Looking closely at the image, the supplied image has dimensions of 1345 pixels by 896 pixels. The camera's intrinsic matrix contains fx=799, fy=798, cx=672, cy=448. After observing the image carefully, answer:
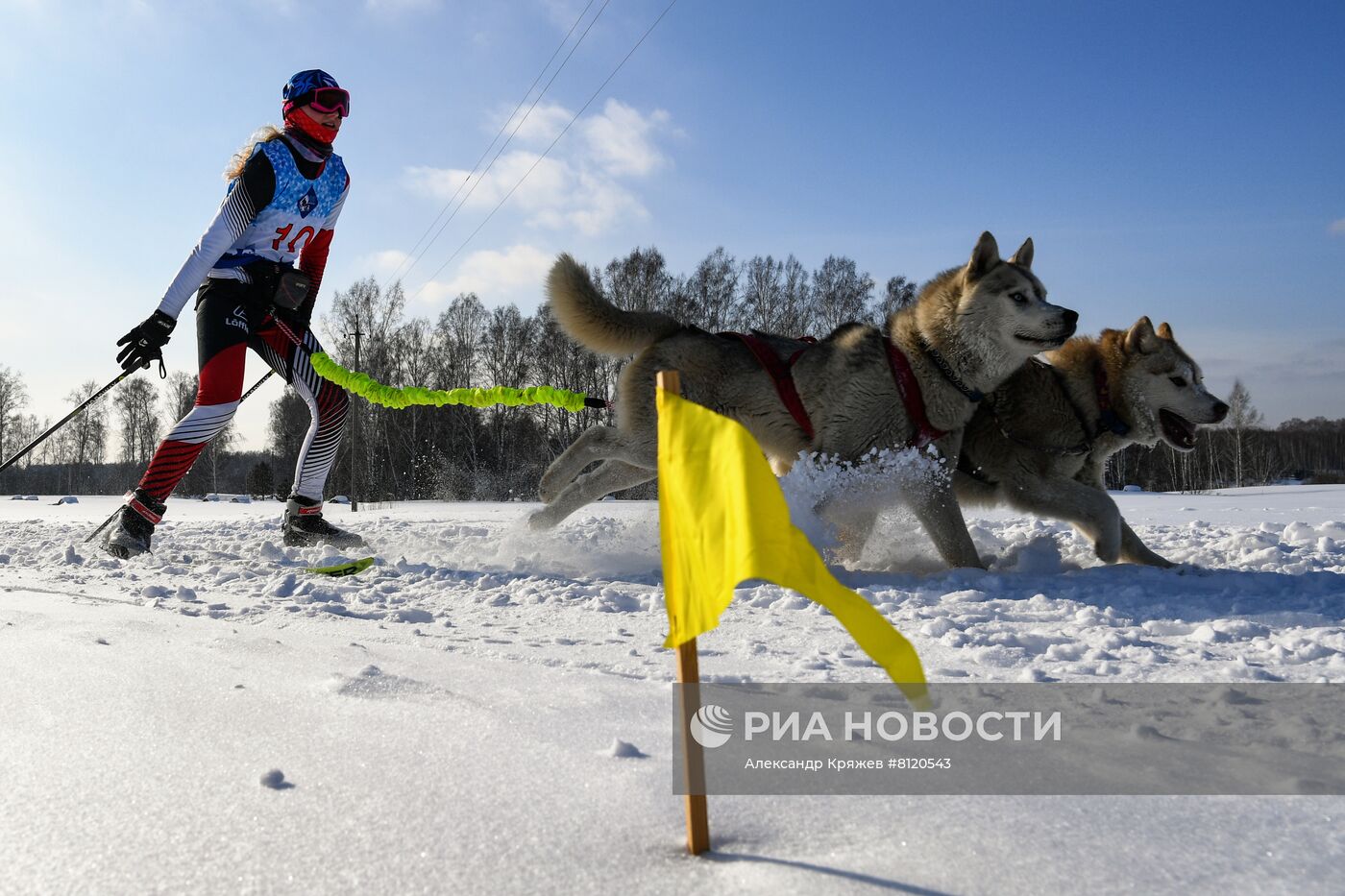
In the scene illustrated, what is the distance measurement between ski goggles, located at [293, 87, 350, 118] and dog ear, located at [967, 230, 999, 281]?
353cm

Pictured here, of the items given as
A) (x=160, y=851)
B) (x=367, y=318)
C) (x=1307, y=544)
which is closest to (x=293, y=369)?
(x=160, y=851)

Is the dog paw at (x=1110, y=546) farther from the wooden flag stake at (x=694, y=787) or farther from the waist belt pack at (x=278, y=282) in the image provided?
the waist belt pack at (x=278, y=282)

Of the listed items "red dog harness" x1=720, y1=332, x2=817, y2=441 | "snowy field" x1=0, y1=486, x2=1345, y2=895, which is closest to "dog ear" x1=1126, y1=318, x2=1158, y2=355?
"snowy field" x1=0, y1=486, x2=1345, y2=895

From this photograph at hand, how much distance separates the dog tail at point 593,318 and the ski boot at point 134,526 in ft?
7.87

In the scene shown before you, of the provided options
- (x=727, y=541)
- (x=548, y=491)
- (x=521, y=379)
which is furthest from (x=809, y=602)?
(x=521, y=379)

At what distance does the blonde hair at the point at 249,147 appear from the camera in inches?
→ 175

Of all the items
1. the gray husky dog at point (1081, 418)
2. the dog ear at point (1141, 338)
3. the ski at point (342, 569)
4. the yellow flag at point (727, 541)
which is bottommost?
the ski at point (342, 569)

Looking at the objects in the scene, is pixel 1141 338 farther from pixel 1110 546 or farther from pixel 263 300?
pixel 263 300

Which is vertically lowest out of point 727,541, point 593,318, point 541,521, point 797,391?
point 541,521

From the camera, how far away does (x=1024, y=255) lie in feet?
13.7

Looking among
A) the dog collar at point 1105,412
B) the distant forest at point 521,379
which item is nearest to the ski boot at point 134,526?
the dog collar at point 1105,412

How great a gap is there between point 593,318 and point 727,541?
3.75 m

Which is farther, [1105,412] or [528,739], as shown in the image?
[1105,412]

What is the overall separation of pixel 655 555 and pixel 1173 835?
128 inches
